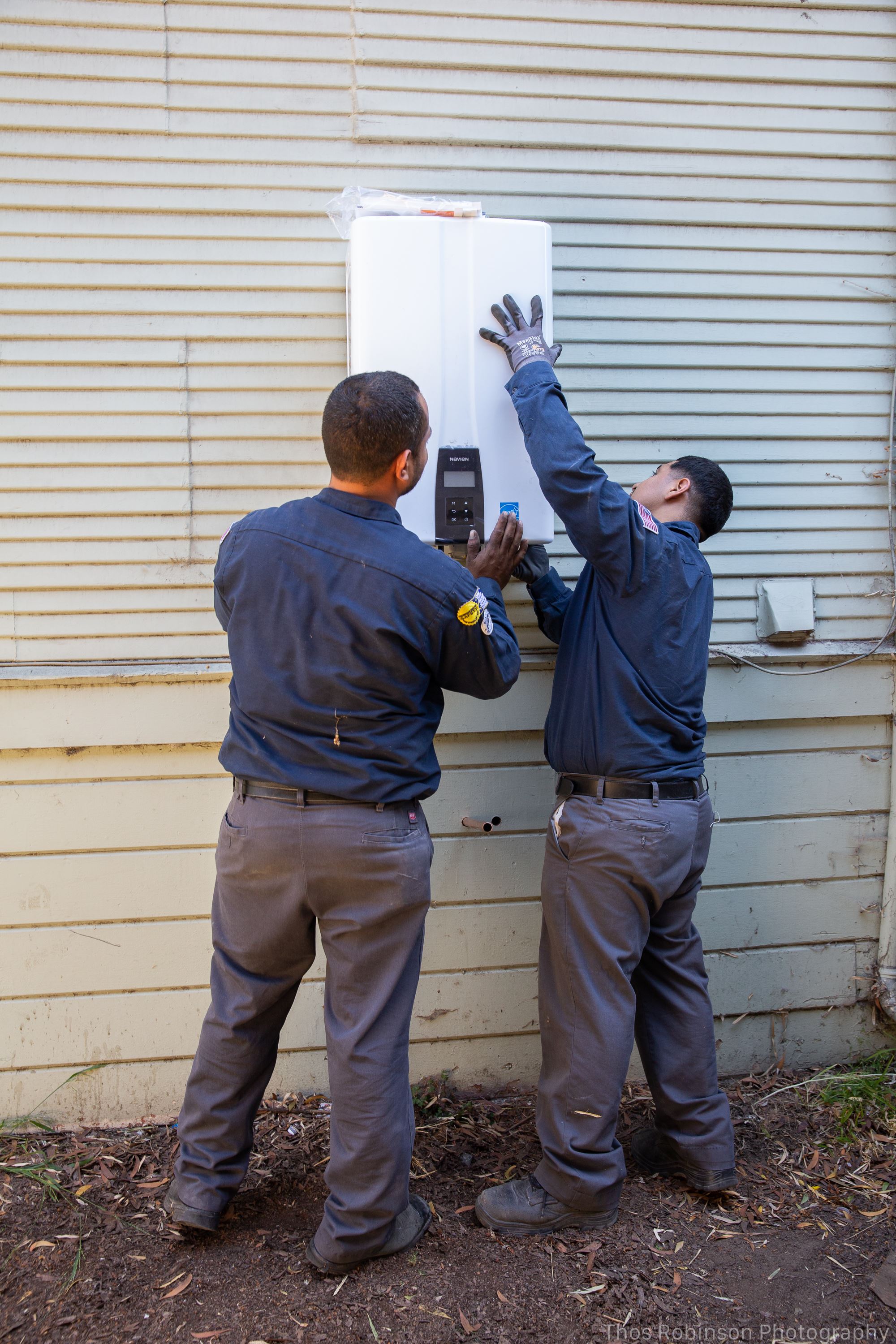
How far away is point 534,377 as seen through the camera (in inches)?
100

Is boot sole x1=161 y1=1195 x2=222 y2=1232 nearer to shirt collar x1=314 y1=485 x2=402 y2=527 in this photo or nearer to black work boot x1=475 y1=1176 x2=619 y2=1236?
black work boot x1=475 y1=1176 x2=619 y2=1236

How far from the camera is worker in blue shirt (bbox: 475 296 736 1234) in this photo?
2.50 metres

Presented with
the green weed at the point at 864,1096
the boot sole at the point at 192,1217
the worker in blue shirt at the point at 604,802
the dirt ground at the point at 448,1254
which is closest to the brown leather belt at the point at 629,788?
the worker in blue shirt at the point at 604,802

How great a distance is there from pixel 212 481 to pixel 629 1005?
6.42 feet

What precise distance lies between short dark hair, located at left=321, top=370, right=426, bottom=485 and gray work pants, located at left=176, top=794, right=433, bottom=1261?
2.67ft

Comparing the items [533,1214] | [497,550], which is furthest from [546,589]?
[533,1214]

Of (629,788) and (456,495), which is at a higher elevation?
(456,495)

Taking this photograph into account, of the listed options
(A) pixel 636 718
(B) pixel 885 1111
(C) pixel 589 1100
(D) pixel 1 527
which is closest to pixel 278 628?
(A) pixel 636 718

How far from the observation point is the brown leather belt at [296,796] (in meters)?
2.27

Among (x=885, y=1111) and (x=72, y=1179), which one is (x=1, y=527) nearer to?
(x=72, y=1179)

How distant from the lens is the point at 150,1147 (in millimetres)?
2891

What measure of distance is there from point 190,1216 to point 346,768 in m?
1.22

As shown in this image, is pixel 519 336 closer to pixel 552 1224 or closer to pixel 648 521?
pixel 648 521

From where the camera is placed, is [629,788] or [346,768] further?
[629,788]
